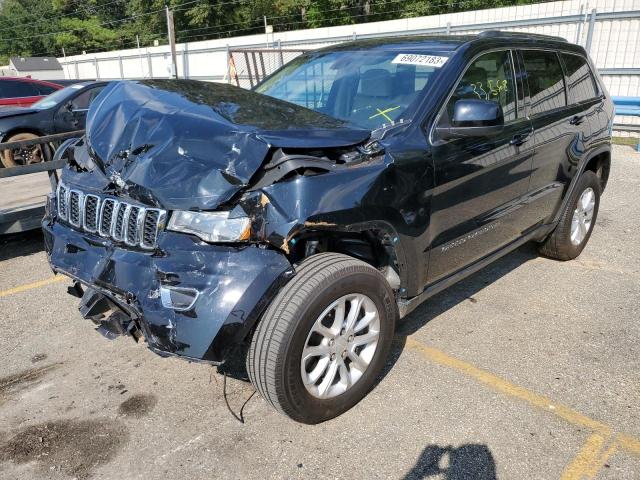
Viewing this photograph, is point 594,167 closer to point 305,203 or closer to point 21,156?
point 305,203

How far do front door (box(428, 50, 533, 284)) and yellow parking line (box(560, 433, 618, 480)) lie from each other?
1.20m

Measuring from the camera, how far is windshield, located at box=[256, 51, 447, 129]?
333 cm

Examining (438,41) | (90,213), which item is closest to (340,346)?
(90,213)

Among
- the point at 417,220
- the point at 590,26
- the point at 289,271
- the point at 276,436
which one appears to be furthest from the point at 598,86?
the point at 590,26

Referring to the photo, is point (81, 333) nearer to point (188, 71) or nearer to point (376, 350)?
point (376, 350)

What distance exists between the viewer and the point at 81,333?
3.81 meters

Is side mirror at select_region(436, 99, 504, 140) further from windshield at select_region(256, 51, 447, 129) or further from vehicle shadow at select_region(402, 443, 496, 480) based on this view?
vehicle shadow at select_region(402, 443, 496, 480)

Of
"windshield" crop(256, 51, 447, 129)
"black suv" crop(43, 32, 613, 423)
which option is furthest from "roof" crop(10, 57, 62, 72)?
"black suv" crop(43, 32, 613, 423)

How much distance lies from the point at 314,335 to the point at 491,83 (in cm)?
218

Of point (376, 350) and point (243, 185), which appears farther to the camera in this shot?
point (376, 350)

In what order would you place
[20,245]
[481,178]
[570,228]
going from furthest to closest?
[20,245] → [570,228] → [481,178]

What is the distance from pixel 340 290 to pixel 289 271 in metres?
0.28

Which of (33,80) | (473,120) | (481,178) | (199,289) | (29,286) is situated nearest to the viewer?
(199,289)

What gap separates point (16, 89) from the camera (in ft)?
39.7
